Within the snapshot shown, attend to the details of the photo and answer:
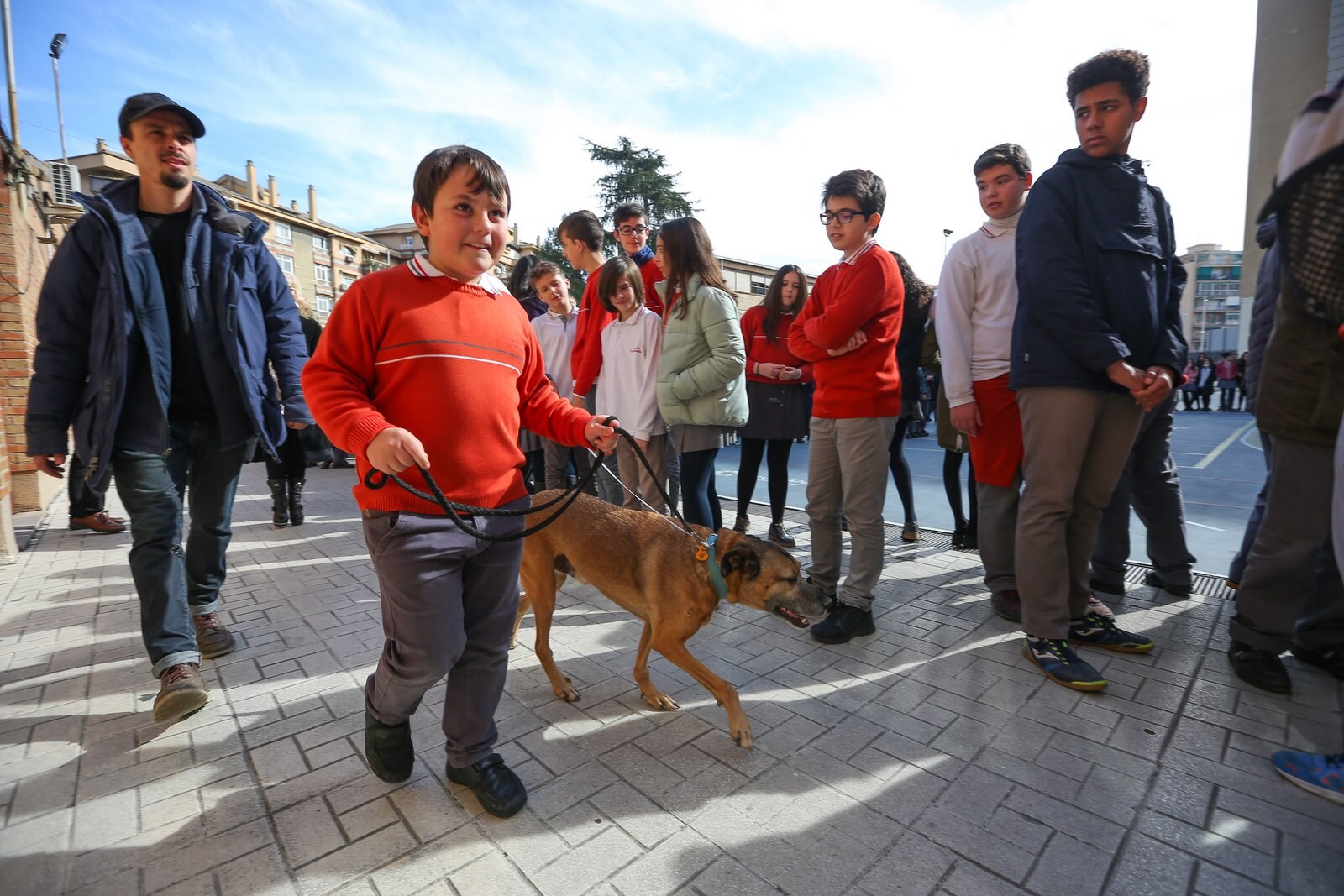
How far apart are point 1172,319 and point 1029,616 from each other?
1705 millimetres

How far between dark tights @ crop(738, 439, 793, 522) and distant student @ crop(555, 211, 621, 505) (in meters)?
1.24

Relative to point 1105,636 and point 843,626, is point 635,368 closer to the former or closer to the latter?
point 843,626

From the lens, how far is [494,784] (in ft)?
7.01

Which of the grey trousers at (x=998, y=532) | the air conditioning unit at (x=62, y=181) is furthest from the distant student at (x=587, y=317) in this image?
the air conditioning unit at (x=62, y=181)

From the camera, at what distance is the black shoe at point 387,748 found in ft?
7.04

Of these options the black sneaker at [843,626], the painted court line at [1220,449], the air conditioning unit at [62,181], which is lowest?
the black sneaker at [843,626]

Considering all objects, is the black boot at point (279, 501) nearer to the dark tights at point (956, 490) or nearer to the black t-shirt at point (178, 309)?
the black t-shirt at point (178, 309)

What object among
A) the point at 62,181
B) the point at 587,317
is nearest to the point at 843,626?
the point at 587,317

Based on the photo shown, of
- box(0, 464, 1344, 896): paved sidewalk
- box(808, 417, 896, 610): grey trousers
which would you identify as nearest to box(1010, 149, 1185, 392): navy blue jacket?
box(808, 417, 896, 610): grey trousers

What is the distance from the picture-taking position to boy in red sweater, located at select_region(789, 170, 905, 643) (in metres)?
3.55

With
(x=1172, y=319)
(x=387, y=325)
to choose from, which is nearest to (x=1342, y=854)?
(x=1172, y=319)

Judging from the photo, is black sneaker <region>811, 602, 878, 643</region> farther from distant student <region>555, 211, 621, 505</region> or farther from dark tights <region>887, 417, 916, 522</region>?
dark tights <region>887, 417, 916, 522</region>

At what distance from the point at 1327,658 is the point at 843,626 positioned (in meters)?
2.31

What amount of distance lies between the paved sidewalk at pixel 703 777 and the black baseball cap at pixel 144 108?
8.63 ft
